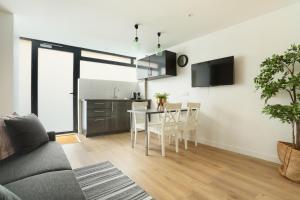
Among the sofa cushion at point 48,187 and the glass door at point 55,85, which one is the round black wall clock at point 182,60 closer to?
the glass door at point 55,85

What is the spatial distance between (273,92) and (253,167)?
1.12m

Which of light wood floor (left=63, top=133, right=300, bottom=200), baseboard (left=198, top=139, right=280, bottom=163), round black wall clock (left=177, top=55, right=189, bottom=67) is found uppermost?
round black wall clock (left=177, top=55, right=189, bottom=67)

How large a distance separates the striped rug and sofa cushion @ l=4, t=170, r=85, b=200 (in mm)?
619

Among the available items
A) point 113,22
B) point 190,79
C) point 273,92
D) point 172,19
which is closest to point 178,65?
point 190,79

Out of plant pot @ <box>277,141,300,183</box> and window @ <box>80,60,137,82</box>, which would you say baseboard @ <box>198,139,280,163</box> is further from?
window @ <box>80,60,137,82</box>

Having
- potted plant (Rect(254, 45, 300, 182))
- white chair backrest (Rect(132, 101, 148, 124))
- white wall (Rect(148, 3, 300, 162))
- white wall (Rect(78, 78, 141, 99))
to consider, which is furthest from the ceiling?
white chair backrest (Rect(132, 101, 148, 124))

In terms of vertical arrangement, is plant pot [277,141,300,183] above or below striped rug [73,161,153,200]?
above

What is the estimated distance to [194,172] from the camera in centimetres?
224

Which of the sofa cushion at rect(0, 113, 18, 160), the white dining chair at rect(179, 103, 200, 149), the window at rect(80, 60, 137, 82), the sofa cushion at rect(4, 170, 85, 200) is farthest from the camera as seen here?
the window at rect(80, 60, 137, 82)

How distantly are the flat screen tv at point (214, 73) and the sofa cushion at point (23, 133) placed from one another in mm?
3054

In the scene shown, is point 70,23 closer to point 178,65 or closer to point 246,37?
point 178,65

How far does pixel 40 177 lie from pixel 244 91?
315cm

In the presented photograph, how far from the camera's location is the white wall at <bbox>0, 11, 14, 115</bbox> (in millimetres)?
2713

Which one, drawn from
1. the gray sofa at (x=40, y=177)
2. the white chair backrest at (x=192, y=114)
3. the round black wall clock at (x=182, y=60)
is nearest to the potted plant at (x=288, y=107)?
the white chair backrest at (x=192, y=114)
